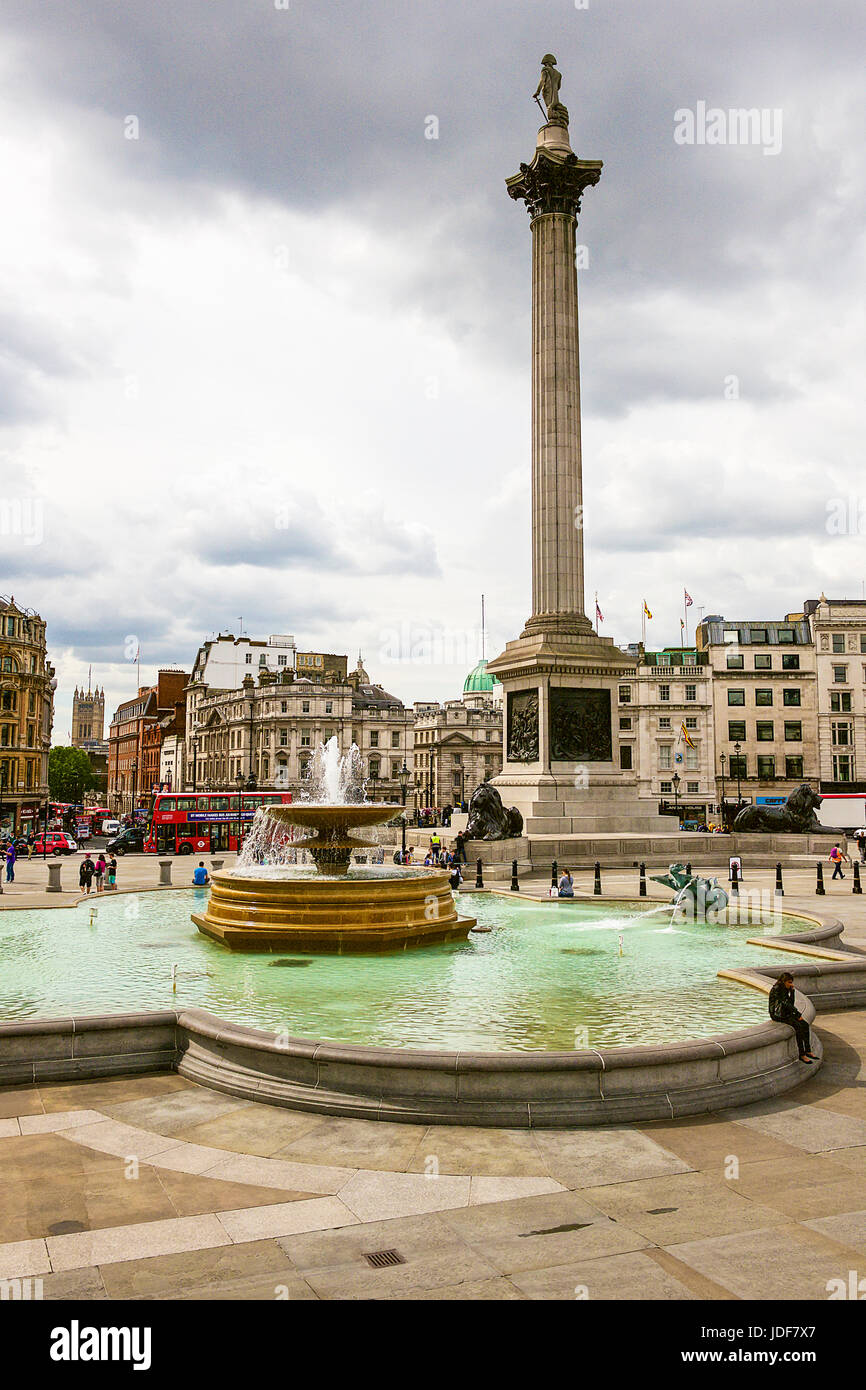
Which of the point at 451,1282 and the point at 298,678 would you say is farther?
the point at 298,678

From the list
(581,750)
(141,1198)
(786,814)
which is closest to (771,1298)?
(141,1198)

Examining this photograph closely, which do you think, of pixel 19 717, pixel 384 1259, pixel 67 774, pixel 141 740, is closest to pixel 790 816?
pixel 384 1259

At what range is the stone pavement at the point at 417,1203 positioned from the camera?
5789mm

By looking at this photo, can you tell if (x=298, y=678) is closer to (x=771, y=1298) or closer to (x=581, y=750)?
(x=581, y=750)

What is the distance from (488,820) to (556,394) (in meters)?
18.9

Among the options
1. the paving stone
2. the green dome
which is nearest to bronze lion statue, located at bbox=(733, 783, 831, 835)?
the paving stone

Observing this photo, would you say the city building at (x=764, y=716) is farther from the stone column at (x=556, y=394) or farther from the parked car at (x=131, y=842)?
the parked car at (x=131, y=842)

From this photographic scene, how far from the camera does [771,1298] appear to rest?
18.1 feet

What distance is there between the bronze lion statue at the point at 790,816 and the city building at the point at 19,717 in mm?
55025

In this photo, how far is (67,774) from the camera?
140 m

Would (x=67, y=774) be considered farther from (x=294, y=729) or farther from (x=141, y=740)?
(x=294, y=729)

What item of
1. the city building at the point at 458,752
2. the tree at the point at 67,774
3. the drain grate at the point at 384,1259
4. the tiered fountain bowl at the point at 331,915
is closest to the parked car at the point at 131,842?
the tiered fountain bowl at the point at 331,915

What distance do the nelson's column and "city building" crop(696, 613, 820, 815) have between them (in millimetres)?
38409

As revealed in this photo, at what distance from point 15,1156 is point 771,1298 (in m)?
5.89
